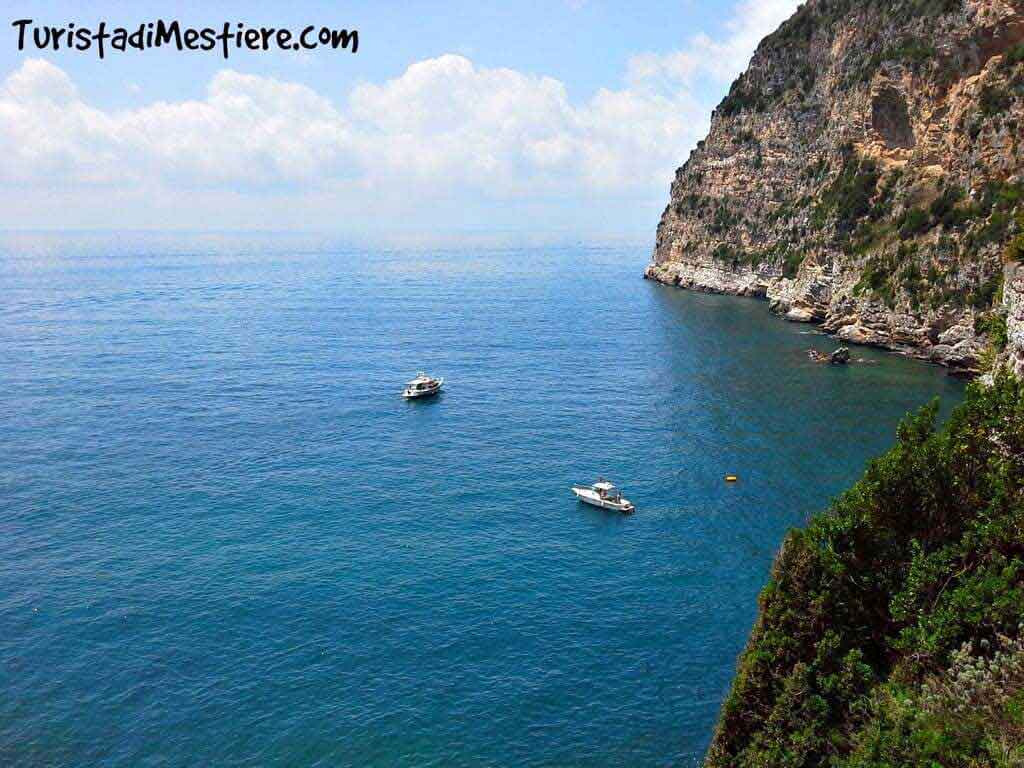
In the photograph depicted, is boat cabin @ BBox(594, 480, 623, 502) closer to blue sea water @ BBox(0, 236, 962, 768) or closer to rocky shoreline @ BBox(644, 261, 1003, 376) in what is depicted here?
blue sea water @ BBox(0, 236, 962, 768)

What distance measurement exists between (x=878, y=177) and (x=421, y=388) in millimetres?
88582

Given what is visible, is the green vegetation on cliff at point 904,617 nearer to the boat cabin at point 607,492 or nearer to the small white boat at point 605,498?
the small white boat at point 605,498

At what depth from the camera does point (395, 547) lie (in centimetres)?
5456

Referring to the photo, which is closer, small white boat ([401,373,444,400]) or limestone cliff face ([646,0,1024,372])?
small white boat ([401,373,444,400])

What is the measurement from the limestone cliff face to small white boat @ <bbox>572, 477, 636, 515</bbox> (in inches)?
1100

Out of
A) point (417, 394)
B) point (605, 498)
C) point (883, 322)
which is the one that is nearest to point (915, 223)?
point (883, 322)

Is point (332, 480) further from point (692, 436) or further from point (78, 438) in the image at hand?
point (692, 436)

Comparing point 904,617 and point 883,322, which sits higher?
point 883,322

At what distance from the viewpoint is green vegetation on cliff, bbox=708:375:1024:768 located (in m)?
22.5

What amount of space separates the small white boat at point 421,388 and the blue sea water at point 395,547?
6.57 feet

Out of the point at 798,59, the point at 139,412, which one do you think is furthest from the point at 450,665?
the point at 798,59

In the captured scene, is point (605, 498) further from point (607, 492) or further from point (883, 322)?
point (883, 322)

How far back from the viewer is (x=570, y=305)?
17862 cm

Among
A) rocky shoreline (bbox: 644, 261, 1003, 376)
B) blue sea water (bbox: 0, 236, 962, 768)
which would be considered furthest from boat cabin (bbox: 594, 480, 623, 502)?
rocky shoreline (bbox: 644, 261, 1003, 376)
